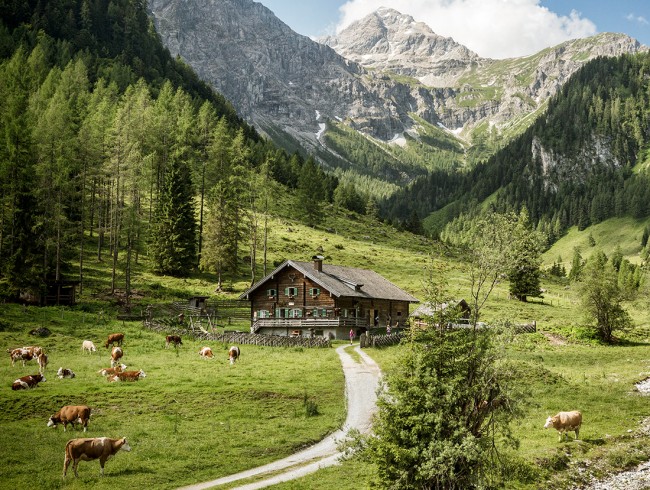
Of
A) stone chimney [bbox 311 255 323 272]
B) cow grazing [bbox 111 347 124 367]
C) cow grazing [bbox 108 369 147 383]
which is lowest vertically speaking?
cow grazing [bbox 108 369 147 383]

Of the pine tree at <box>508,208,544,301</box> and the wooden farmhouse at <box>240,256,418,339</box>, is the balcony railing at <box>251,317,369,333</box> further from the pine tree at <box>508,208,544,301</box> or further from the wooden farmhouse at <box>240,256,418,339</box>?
the pine tree at <box>508,208,544,301</box>

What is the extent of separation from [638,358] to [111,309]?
183 ft

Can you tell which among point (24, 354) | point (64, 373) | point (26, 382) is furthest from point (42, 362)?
point (26, 382)

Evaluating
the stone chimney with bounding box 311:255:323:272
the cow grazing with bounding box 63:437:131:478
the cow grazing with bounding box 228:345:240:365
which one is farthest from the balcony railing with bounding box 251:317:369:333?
the cow grazing with bounding box 63:437:131:478

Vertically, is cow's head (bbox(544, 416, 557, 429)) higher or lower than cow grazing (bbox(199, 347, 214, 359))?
lower

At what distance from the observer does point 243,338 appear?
52781 mm

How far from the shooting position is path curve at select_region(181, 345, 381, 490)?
840 inches

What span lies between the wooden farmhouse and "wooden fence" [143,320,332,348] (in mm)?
8294

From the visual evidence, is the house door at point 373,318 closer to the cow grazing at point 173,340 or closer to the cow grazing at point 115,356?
the cow grazing at point 173,340

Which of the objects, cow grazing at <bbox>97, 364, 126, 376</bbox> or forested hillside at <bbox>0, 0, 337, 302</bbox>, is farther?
forested hillside at <bbox>0, 0, 337, 302</bbox>

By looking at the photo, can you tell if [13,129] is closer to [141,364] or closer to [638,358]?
[141,364]

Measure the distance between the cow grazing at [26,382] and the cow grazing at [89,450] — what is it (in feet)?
38.5

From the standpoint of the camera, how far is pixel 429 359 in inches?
714

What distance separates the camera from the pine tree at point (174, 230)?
258 feet
